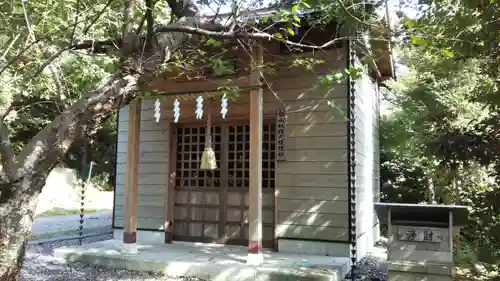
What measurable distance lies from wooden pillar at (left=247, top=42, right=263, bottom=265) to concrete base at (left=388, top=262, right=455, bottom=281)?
1.75 meters

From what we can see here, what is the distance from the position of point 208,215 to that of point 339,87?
9.74 feet

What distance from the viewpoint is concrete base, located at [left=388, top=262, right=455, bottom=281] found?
4.05 metres

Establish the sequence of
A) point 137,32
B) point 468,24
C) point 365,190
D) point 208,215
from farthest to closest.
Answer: point 365,190, point 208,215, point 468,24, point 137,32

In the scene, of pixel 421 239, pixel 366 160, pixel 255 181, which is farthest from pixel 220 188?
pixel 421 239

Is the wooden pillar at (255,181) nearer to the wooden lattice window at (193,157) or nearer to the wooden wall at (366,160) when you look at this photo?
the wooden lattice window at (193,157)

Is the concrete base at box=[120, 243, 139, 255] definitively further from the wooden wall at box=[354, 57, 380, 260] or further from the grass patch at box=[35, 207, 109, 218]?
the grass patch at box=[35, 207, 109, 218]

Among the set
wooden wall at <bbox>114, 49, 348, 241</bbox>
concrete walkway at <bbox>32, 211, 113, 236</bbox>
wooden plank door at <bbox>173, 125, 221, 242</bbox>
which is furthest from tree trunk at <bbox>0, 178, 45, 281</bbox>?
concrete walkway at <bbox>32, 211, 113, 236</bbox>

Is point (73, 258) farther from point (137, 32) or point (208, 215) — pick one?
point (137, 32)

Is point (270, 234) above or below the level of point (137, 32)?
below

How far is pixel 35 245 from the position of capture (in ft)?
25.3

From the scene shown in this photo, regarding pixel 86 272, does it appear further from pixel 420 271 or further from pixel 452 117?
pixel 452 117

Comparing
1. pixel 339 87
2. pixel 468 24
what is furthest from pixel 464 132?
pixel 339 87

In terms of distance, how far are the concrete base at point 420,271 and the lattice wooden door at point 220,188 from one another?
249 centimetres

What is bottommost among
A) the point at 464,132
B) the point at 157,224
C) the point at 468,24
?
the point at 157,224
